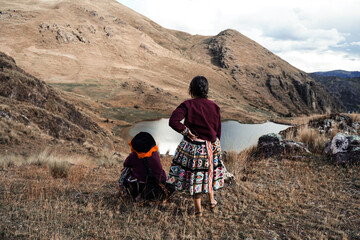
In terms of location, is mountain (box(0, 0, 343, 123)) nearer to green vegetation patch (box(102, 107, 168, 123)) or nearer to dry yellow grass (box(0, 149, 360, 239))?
green vegetation patch (box(102, 107, 168, 123))

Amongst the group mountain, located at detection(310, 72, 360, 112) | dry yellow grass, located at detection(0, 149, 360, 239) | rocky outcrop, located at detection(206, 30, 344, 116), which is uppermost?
mountain, located at detection(310, 72, 360, 112)

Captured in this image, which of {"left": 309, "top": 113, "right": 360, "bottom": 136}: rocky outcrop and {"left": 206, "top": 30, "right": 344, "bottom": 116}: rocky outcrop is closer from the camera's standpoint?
{"left": 309, "top": 113, "right": 360, "bottom": 136}: rocky outcrop

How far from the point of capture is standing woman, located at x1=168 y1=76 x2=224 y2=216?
11.0ft

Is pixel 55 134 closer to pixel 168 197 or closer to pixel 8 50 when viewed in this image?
pixel 168 197

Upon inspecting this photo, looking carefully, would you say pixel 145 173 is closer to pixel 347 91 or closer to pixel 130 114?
pixel 130 114

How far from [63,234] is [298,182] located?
4.49 meters

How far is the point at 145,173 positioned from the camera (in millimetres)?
3854

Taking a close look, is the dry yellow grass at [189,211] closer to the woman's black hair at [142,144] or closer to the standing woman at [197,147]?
the standing woman at [197,147]

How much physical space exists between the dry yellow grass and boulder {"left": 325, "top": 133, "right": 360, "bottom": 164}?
1.32ft

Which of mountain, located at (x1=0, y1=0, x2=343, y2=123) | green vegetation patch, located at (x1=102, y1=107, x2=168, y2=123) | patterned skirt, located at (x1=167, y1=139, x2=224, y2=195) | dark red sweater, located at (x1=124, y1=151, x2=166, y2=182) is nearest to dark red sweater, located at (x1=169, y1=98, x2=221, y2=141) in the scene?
patterned skirt, located at (x1=167, y1=139, x2=224, y2=195)

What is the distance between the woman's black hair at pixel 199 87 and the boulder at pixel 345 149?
4.53m

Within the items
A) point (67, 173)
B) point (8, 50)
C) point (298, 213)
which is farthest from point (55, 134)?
point (8, 50)

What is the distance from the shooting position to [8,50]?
5653 cm

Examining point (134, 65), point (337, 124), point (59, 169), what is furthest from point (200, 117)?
point (134, 65)
